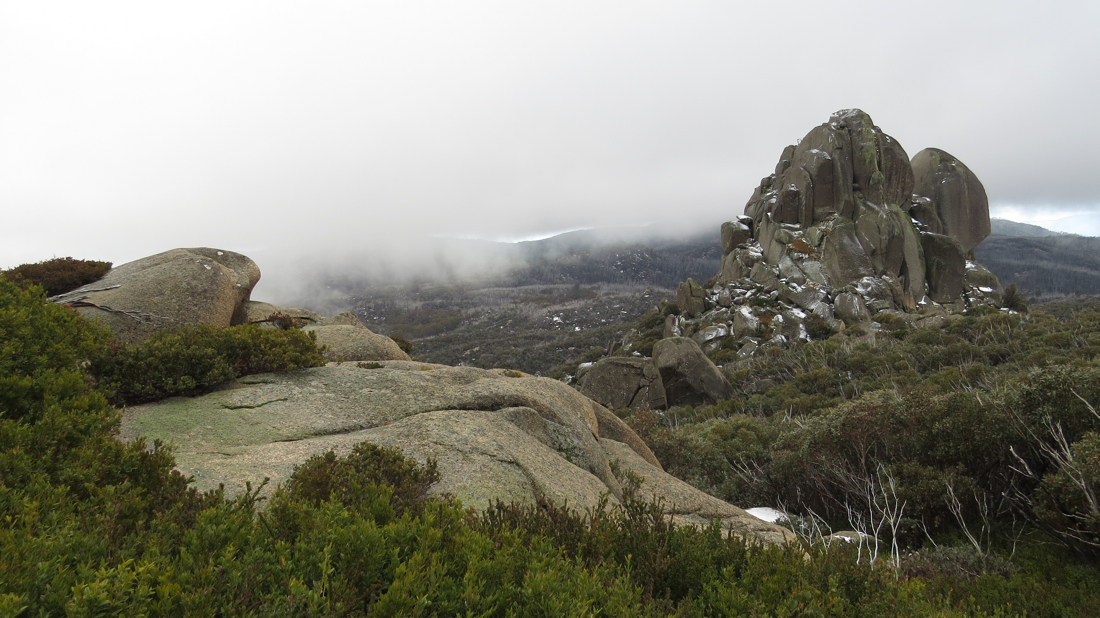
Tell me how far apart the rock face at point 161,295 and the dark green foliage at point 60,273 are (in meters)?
0.31

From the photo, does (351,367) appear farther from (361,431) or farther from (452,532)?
(452,532)

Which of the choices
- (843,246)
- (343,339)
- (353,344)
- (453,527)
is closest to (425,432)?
(453,527)

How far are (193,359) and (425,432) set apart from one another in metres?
3.93

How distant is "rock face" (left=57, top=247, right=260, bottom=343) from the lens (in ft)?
33.1

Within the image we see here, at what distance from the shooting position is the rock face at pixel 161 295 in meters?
10.1

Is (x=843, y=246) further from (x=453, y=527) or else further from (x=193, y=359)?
(x=453, y=527)

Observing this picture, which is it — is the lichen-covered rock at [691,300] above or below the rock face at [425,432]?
below

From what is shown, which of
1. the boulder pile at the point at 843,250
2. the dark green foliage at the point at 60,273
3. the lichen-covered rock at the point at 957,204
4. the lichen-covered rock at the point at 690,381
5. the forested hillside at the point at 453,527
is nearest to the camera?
the forested hillside at the point at 453,527

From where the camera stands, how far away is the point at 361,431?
7.04m

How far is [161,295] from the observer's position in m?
10.8

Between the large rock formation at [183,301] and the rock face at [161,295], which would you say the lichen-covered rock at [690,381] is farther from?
the rock face at [161,295]

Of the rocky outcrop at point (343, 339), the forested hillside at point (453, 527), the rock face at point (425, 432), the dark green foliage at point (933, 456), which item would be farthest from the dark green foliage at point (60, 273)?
the dark green foliage at point (933, 456)

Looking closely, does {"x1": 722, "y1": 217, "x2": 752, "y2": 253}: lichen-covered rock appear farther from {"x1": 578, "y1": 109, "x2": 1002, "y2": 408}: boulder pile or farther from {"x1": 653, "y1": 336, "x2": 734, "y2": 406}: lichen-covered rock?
{"x1": 653, "y1": 336, "x2": 734, "y2": 406}: lichen-covered rock

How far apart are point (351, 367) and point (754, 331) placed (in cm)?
4183
